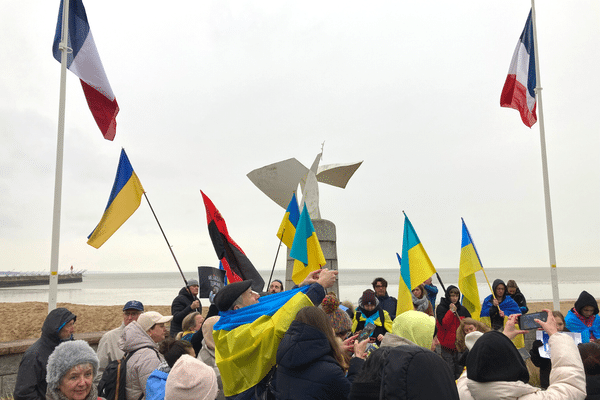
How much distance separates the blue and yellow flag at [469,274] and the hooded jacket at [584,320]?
1163 mm

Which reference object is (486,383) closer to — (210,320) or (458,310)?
(210,320)

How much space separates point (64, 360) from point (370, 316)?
13.1ft

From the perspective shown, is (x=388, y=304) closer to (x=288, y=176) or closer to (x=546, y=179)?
(x=546, y=179)

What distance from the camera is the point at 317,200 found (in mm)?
10594

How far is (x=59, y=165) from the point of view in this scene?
6.48 meters

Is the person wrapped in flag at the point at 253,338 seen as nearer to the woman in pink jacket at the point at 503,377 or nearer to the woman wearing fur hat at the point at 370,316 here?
the woman in pink jacket at the point at 503,377

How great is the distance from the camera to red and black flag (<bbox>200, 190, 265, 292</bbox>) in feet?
21.3

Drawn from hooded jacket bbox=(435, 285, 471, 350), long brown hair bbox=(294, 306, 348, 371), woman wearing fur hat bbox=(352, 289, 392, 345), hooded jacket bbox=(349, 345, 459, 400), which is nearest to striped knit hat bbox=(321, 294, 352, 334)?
long brown hair bbox=(294, 306, 348, 371)

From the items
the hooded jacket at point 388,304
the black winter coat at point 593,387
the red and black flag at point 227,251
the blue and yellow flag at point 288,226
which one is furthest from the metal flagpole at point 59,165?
the black winter coat at point 593,387

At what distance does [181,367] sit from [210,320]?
4.84ft

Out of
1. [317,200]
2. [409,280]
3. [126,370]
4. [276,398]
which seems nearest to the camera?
[276,398]

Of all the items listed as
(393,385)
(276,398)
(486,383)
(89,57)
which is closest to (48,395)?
(276,398)

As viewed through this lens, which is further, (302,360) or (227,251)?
(227,251)

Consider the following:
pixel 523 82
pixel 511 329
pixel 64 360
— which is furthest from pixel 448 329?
pixel 523 82
